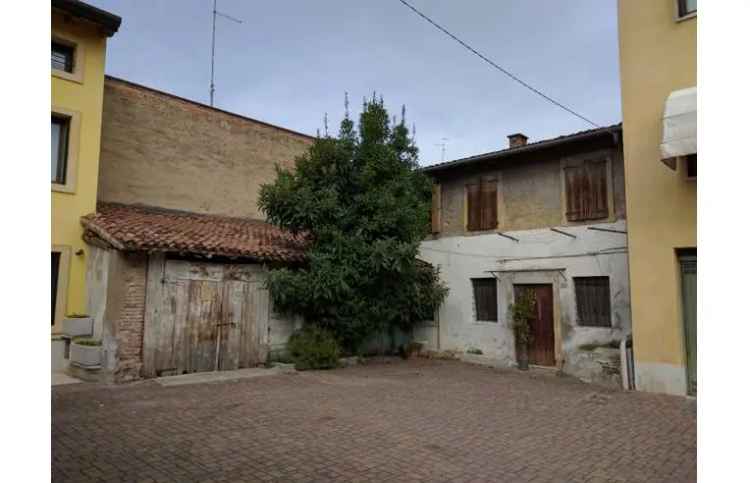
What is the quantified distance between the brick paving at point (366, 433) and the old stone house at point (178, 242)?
→ 1.33 meters

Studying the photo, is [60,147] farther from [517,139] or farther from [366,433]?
[517,139]

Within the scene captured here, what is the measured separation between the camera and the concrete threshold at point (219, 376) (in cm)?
984

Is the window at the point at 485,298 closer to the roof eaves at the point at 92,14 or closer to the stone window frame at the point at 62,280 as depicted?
the stone window frame at the point at 62,280

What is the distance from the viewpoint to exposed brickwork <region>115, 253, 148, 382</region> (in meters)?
9.78

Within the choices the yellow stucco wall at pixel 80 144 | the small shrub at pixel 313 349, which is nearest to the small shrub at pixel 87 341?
the yellow stucco wall at pixel 80 144

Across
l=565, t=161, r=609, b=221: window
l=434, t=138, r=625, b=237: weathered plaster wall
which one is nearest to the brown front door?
l=434, t=138, r=625, b=237: weathered plaster wall

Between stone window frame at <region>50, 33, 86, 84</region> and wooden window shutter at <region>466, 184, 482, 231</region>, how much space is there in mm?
10557

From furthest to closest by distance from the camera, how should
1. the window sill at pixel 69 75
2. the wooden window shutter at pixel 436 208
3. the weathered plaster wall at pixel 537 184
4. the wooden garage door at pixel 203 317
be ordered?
the wooden window shutter at pixel 436 208
the window sill at pixel 69 75
the weathered plaster wall at pixel 537 184
the wooden garage door at pixel 203 317

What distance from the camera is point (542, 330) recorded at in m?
12.3

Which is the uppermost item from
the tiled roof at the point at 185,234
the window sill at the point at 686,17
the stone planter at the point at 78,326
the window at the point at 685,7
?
the window at the point at 685,7

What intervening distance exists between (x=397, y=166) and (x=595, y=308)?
19.9 ft

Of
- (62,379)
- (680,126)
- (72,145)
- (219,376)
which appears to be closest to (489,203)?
(680,126)
